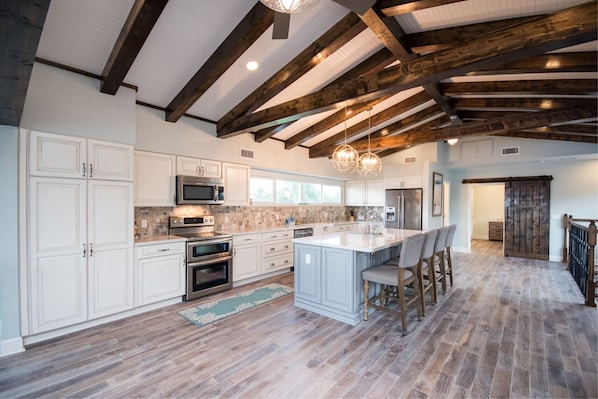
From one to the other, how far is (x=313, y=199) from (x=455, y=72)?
5022mm

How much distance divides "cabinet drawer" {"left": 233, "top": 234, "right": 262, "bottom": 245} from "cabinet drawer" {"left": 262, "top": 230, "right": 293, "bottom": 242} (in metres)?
0.14

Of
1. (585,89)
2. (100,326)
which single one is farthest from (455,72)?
(100,326)

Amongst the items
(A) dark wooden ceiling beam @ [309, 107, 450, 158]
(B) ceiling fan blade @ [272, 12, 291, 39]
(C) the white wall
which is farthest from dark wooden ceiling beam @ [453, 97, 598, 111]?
(C) the white wall

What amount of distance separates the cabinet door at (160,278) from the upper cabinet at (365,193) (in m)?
5.43

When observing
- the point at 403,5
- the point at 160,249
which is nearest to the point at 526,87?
the point at 403,5

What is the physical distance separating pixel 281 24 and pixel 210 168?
3120 mm

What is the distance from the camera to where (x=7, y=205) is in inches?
103

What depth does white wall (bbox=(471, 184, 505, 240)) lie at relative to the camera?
10.2 metres

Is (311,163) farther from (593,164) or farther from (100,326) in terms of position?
(593,164)

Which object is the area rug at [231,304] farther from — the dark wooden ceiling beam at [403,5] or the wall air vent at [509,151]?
the wall air vent at [509,151]

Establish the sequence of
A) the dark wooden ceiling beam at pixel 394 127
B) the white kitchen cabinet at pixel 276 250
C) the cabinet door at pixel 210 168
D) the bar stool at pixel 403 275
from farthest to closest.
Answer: the dark wooden ceiling beam at pixel 394 127 < the white kitchen cabinet at pixel 276 250 < the cabinet door at pixel 210 168 < the bar stool at pixel 403 275

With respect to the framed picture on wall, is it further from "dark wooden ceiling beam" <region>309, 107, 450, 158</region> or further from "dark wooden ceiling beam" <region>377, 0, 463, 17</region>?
"dark wooden ceiling beam" <region>377, 0, 463, 17</region>

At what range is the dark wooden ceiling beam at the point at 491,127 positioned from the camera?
4.11 metres

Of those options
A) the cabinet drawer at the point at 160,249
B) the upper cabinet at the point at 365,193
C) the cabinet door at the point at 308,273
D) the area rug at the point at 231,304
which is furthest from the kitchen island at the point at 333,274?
the upper cabinet at the point at 365,193
